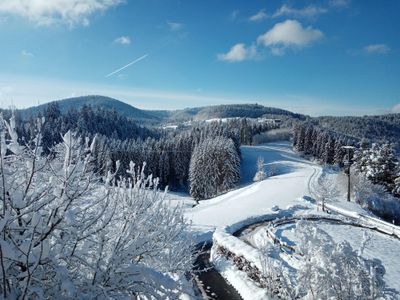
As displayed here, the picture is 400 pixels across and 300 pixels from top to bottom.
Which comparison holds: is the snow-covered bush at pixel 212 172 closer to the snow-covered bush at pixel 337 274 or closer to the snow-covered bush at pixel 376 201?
the snow-covered bush at pixel 376 201

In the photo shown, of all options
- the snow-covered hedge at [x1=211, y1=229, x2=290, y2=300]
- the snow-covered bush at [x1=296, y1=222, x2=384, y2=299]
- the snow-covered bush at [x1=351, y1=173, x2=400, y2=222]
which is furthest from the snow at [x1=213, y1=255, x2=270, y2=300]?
the snow-covered bush at [x1=351, y1=173, x2=400, y2=222]

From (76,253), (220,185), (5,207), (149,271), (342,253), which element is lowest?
(220,185)

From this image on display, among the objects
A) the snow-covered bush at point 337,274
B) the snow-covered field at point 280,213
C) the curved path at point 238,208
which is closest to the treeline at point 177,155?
the curved path at point 238,208

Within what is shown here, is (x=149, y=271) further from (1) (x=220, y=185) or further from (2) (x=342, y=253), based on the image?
(1) (x=220, y=185)

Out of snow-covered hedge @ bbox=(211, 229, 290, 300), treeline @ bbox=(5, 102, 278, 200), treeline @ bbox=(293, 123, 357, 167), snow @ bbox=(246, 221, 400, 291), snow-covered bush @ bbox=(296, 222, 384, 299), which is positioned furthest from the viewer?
treeline @ bbox=(293, 123, 357, 167)

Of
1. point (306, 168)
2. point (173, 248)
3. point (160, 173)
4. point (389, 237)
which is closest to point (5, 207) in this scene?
point (173, 248)

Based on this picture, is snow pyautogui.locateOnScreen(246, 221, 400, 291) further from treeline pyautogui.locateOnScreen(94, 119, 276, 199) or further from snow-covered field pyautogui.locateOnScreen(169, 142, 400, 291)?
treeline pyautogui.locateOnScreen(94, 119, 276, 199)
